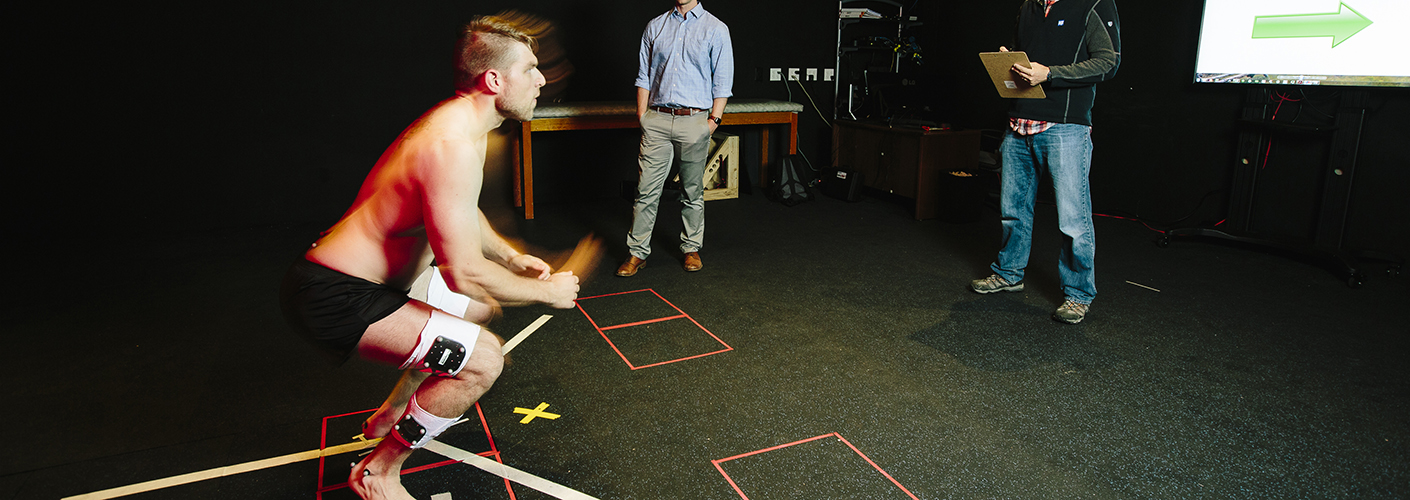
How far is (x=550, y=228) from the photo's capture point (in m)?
5.22

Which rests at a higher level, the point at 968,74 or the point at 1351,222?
the point at 968,74

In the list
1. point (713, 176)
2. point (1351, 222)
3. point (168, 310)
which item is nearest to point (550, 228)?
point (713, 176)

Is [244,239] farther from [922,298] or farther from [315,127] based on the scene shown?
[922,298]

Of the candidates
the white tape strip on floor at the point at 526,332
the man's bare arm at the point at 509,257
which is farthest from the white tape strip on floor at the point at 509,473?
the white tape strip on floor at the point at 526,332

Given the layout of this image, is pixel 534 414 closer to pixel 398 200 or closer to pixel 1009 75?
pixel 398 200

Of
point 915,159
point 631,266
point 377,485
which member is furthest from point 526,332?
point 915,159

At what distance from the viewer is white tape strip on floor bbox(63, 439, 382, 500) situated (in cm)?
195

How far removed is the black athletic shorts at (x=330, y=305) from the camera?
5.53 ft

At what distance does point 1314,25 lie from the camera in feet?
12.9

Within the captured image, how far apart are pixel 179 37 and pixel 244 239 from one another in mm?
1347

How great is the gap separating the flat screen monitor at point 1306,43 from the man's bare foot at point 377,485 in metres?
4.50

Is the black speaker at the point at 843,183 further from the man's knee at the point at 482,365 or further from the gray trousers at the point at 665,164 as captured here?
the man's knee at the point at 482,365

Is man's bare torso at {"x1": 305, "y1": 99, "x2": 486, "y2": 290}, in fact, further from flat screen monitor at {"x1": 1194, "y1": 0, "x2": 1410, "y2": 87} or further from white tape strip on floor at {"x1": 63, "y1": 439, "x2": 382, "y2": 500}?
flat screen monitor at {"x1": 1194, "y1": 0, "x2": 1410, "y2": 87}

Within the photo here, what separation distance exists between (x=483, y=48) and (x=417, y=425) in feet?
2.76
